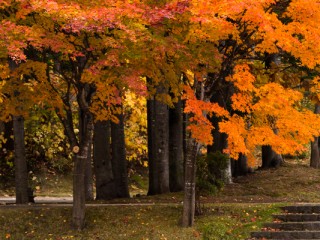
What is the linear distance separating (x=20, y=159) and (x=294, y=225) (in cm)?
886

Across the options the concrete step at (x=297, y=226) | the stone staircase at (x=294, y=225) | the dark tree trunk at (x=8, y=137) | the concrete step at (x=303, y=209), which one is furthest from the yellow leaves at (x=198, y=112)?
the dark tree trunk at (x=8, y=137)

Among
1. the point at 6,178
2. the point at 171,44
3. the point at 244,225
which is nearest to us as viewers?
the point at 171,44

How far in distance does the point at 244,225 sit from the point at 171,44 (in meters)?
5.95

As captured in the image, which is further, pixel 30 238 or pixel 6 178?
pixel 6 178

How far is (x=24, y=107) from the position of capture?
16.3 meters

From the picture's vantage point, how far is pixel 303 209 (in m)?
17.5

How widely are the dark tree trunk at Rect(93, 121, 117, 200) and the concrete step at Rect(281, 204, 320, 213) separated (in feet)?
21.3

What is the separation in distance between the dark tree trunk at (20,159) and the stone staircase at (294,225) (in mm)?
7643

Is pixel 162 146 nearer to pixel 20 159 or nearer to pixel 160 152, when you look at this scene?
pixel 160 152

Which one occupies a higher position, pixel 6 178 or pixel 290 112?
pixel 290 112

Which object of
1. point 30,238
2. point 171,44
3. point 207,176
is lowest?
point 30,238

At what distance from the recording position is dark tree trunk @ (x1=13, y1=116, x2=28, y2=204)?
17875 millimetres

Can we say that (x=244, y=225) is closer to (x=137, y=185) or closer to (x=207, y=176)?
(x=207, y=176)

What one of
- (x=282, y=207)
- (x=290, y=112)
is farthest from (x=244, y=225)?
(x=290, y=112)
